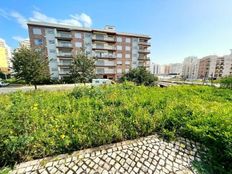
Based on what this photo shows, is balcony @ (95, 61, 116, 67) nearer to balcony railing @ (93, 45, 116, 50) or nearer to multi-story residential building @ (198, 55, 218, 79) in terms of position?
balcony railing @ (93, 45, 116, 50)

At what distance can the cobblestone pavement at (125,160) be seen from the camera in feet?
8.53

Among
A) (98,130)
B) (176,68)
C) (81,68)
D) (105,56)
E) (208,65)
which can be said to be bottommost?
(98,130)

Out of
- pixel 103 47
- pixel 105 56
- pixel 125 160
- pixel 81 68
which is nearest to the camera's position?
pixel 125 160

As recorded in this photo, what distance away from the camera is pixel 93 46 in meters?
33.6

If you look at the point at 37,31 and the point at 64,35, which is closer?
the point at 37,31

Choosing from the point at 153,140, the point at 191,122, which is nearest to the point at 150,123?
the point at 153,140

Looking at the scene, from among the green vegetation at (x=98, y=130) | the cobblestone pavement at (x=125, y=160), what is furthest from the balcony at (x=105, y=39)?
the cobblestone pavement at (x=125, y=160)

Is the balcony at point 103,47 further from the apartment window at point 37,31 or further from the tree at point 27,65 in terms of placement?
the tree at point 27,65

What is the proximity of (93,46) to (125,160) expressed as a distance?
111ft

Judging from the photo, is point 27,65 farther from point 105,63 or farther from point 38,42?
point 105,63

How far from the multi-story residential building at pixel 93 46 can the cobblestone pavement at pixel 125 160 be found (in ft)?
84.2

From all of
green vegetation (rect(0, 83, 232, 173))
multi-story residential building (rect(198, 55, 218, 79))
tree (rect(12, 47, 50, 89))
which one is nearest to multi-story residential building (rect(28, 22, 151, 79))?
tree (rect(12, 47, 50, 89))

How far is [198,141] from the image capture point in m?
3.68

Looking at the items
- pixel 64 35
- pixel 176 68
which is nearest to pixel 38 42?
pixel 64 35
